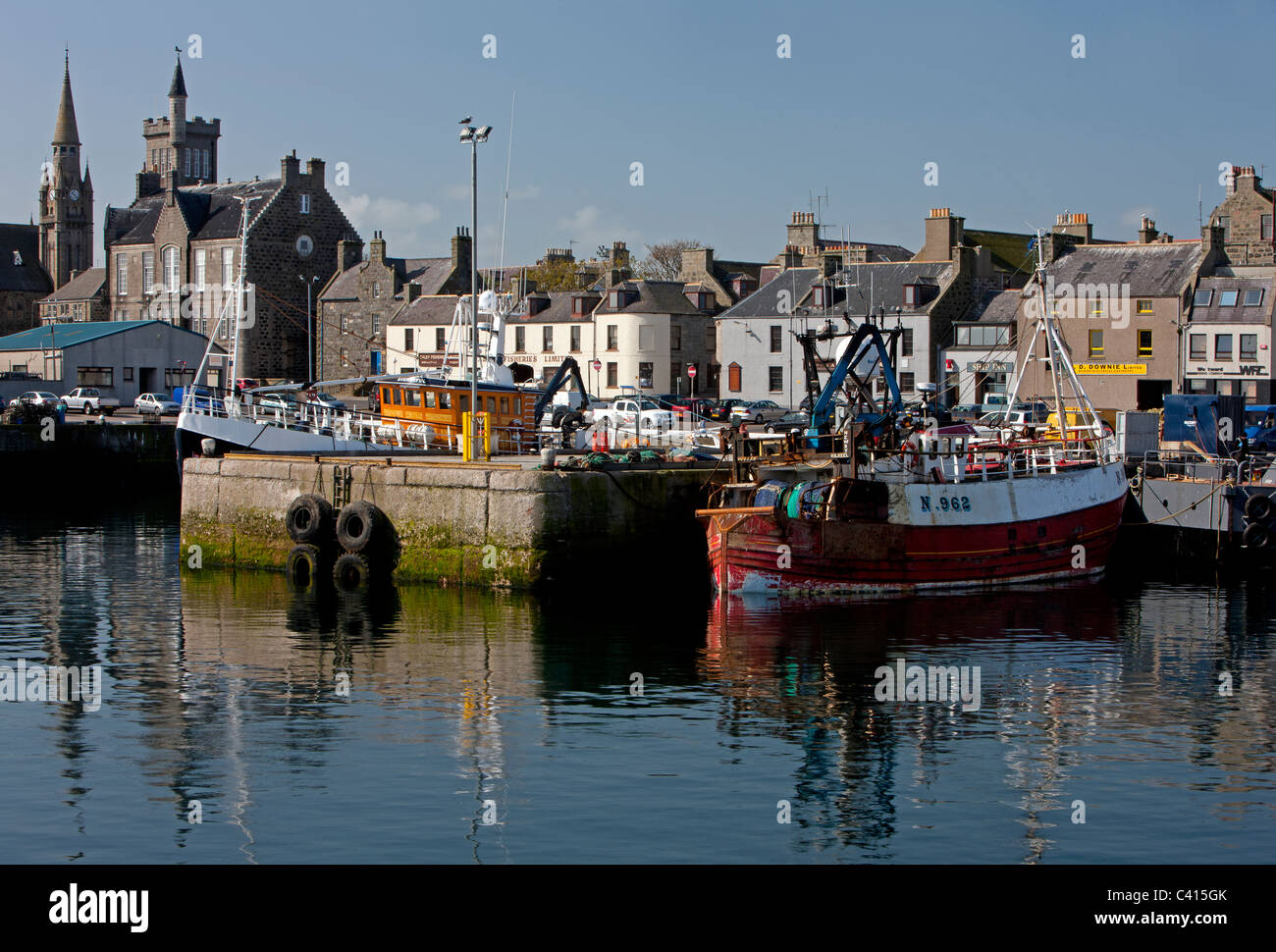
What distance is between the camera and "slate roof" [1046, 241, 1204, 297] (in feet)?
200

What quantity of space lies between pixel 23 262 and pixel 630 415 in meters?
95.8

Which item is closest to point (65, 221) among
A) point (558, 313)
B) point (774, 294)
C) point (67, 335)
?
point (67, 335)

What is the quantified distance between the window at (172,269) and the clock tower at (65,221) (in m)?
42.5

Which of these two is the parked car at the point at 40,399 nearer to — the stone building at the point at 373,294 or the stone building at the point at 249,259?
the stone building at the point at 249,259

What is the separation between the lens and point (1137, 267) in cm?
6247

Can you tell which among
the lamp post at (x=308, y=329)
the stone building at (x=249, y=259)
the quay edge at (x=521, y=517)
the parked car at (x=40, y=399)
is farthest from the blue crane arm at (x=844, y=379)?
the lamp post at (x=308, y=329)

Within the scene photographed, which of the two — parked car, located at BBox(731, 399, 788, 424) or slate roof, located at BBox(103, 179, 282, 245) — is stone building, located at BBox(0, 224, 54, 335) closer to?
slate roof, located at BBox(103, 179, 282, 245)

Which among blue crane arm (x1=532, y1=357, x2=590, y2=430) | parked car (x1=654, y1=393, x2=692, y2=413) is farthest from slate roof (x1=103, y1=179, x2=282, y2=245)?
blue crane arm (x1=532, y1=357, x2=590, y2=430)

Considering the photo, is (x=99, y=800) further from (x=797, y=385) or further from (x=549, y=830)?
(x=797, y=385)

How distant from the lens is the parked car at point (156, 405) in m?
65.9

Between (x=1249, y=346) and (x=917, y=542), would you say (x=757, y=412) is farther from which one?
(x=917, y=542)

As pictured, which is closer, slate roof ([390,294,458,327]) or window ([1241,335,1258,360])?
window ([1241,335,1258,360])

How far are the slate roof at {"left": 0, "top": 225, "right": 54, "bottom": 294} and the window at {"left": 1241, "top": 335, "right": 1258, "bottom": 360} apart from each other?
10349 cm

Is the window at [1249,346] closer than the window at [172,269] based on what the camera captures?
Yes
